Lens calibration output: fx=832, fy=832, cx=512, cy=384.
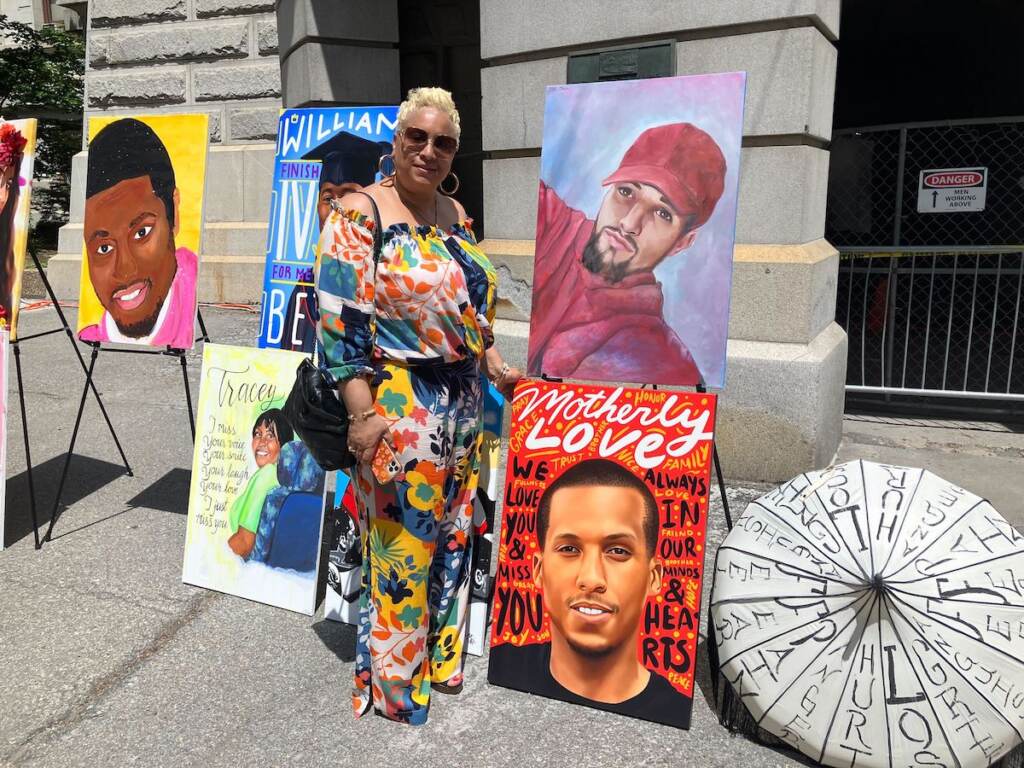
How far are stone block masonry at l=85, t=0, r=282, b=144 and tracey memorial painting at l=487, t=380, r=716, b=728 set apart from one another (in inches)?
317

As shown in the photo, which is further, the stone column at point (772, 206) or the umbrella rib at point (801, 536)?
the stone column at point (772, 206)

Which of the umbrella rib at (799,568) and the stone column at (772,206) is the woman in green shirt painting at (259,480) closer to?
the umbrella rib at (799,568)

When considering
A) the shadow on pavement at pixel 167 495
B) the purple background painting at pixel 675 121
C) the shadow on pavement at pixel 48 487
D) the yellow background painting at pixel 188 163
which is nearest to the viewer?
the purple background painting at pixel 675 121

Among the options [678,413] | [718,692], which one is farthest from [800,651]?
[678,413]

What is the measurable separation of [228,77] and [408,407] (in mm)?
8868

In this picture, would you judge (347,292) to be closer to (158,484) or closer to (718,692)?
(718,692)

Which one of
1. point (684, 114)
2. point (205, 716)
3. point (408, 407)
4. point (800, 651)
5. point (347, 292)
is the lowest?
point (205, 716)

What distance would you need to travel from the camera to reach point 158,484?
4.93m

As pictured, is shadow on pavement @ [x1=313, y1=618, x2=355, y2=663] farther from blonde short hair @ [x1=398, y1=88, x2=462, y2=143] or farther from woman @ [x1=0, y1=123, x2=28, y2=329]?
woman @ [x1=0, y1=123, x2=28, y2=329]

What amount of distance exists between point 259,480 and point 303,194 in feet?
4.90

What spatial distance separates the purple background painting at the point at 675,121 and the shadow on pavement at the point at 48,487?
324cm

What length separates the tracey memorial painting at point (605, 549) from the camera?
2.71 m

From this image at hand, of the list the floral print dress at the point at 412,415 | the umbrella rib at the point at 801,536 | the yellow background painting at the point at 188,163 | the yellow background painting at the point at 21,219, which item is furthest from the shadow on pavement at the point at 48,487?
the umbrella rib at the point at 801,536

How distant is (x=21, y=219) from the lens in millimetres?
3988
